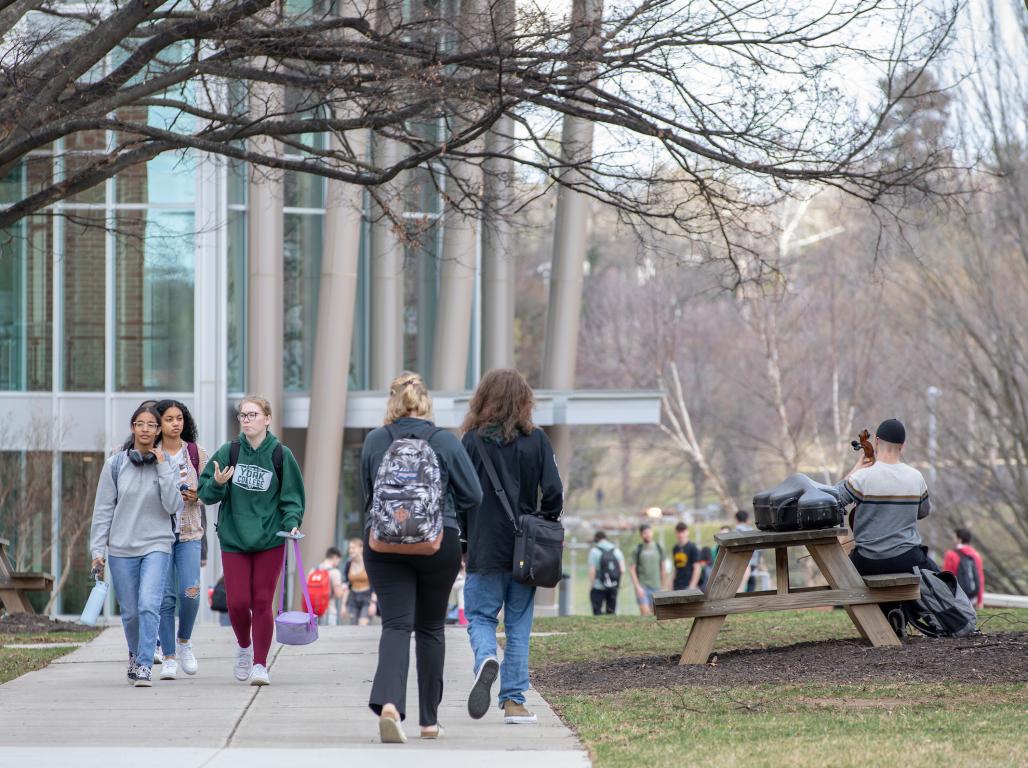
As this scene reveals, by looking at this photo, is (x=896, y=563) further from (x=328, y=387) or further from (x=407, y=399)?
(x=328, y=387)

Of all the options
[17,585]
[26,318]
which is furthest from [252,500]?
[26,318]

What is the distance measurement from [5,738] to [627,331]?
37757 mm

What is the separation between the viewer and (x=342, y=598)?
65.4 ft

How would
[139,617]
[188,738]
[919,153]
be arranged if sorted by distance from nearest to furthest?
[188,738]
[139,617]
[919,153]

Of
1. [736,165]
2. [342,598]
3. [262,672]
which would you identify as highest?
[736,165]

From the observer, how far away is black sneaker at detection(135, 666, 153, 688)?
903 centimetres

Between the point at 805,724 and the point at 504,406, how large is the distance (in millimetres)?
2111

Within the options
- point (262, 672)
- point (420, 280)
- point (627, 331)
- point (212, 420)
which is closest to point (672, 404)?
point (627, 331)

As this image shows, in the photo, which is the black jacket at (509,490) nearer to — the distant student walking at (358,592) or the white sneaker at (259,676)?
the white sneaker at (259,676)

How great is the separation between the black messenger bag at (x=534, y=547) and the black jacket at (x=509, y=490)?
47mm

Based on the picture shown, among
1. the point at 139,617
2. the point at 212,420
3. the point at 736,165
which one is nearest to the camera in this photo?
the point at 139,617

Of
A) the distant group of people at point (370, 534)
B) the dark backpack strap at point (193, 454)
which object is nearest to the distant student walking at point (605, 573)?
the distant group of people at point (370, 534)

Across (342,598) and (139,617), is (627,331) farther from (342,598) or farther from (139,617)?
(139,617)

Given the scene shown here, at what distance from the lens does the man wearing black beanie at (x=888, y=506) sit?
10070mm
